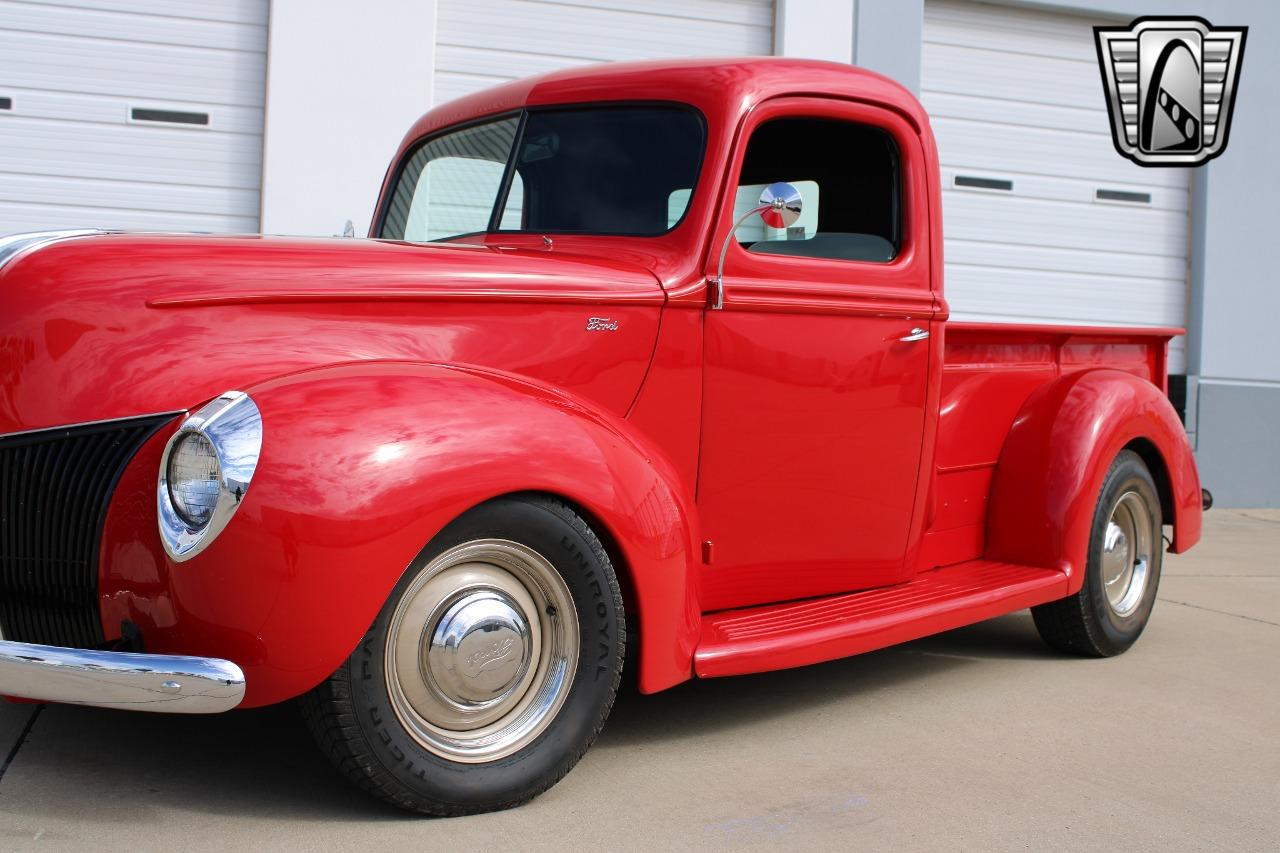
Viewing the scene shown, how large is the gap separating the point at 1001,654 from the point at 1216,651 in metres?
0.82

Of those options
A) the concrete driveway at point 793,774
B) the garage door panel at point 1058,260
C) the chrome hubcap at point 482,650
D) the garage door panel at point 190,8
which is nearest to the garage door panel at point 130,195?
the garage door panel at point 190,8

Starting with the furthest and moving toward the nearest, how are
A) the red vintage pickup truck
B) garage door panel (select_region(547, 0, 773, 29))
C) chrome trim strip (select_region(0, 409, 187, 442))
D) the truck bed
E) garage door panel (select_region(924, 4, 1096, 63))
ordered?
garage door panel (select_region(924, 4, 1096, 63)) → garage door panel (select_region(547, 0, 773, 29)) → the truck bed → chrome trim strip (select_region(0, 409, 187, 442)) → the red vintage pickup truck

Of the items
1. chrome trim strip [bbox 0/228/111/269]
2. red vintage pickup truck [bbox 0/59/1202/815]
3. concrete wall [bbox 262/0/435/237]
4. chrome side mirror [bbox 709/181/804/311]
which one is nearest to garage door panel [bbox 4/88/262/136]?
concrete wall [bbox 262/0/435/237]

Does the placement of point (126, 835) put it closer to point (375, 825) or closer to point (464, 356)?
point (375, 825)

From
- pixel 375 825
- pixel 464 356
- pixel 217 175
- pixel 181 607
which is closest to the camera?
pixel 181 607

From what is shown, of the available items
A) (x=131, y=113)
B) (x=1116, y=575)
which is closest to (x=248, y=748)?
(x=1116, y=575)

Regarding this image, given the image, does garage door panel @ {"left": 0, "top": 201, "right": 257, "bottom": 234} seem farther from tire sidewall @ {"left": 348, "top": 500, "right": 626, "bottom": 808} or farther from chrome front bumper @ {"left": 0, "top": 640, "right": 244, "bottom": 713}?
chrome front bumper @ {"left": 0, "top": 640, "right": 244, "bottom": 713}

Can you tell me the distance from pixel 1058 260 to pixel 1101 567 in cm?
533

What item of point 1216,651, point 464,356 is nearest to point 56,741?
point 464,356

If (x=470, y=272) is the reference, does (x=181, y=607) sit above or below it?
below

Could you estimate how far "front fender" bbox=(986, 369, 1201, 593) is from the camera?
164 inches

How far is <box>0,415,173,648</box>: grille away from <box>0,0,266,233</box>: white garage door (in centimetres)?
480

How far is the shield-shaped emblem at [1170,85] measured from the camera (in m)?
9.28

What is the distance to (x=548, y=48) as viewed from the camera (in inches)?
308
